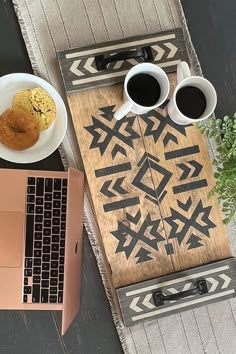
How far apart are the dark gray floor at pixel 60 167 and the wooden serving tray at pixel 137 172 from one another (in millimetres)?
68

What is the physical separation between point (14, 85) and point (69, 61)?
10 centimetres

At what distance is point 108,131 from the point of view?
91cm

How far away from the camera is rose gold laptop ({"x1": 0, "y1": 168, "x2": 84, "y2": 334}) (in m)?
0.89

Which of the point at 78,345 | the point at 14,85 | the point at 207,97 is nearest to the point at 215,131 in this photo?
the point at 207,97

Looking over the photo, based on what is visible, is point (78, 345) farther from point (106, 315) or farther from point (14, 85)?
point (14, 85)

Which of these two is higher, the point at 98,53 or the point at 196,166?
the point at 98,53

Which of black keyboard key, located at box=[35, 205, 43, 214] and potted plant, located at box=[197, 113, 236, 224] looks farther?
black keyboard key, located at box=[35, 205, 43, 214]

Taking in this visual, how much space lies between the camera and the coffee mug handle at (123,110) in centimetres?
85

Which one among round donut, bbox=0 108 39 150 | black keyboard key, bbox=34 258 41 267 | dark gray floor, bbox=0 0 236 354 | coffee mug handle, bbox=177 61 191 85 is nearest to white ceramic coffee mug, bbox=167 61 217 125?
coffee mug handle, bbox=177 61 191 85

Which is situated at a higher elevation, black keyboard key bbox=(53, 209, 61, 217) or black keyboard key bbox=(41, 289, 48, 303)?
black keyboard key bbox=(53, 209, 61, 217)

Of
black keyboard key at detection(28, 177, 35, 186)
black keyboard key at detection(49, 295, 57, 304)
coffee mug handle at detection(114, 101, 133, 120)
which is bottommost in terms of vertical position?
black keyboard key at detection(49, 295, 57, 304)

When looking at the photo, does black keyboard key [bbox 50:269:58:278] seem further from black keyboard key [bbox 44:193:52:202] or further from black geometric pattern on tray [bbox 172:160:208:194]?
black geometric pattern on tray [bbox 172:160:208:194]

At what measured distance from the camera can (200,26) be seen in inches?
38.1

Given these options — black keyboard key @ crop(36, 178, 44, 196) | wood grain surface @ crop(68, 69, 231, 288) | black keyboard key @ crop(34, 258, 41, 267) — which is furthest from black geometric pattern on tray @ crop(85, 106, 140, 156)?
black keyboard key @ crop(34, 258, 41, 267)
